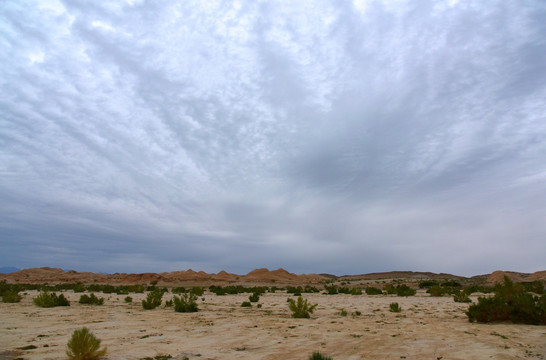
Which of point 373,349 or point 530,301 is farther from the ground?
point 530,301

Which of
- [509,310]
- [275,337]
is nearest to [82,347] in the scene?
[275,337]

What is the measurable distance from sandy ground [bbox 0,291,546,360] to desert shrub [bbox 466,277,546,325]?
0.57 meters

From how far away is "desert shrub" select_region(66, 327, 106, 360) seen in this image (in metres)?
6.63

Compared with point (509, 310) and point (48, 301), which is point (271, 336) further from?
point (48, 301)

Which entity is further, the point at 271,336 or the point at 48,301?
the point at 48,301

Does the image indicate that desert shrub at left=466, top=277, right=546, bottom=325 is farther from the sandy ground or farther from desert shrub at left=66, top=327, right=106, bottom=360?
desert shrub at left=66, top=327, right=106, bottom=360

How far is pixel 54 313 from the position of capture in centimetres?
1463

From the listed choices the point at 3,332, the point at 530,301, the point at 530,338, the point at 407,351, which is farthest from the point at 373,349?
the point at 3,332

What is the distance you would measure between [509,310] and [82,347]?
42.2 feet

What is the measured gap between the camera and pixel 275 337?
372 inches

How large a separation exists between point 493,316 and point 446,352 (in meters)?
5.92

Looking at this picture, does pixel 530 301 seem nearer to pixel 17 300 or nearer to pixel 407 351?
pixel 407 351

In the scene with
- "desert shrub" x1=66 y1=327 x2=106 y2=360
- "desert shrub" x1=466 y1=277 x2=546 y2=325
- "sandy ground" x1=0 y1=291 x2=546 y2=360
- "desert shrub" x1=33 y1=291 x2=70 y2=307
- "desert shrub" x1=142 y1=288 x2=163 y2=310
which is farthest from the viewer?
"desert shrub" x1=33 y1=291 x2=70 y2=307

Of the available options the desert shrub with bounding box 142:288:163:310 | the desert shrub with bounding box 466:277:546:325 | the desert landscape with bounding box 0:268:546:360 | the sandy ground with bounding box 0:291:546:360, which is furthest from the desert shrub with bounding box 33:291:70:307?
the desert shrub with bounding box 466:277:546:325
